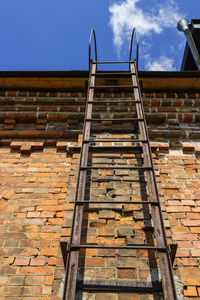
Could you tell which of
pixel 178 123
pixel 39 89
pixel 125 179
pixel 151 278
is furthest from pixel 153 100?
pixel 151 278

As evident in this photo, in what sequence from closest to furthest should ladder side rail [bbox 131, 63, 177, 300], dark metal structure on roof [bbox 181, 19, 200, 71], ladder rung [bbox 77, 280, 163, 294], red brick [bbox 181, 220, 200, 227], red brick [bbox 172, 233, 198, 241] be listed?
ladder side rail [bbox 131, 63, 177, 300], ladder rung [bbox 77, 280, 163, 294], red brick [bbox 172, 233, 198, 241], red brick [bbox 181, 220, 200, 227], dark metal structure on roof [bbox 181, 19, 200, 71]

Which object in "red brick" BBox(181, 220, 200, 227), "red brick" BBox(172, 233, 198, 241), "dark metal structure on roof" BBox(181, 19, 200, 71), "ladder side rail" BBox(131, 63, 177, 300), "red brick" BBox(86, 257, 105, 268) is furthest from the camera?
"dark metal structure on roof" BBox(181, 19, 200, 71)

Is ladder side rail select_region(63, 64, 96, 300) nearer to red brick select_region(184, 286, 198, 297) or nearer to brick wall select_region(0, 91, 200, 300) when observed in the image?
brick wall select_region(0, 91, 200, 300)

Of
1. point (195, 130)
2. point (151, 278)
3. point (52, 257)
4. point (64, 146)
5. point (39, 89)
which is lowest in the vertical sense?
point (151, 278)

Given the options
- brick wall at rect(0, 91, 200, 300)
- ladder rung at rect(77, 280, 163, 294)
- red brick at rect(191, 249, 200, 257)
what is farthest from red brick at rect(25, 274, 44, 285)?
red brick at rect(191, 249, 200, 257)

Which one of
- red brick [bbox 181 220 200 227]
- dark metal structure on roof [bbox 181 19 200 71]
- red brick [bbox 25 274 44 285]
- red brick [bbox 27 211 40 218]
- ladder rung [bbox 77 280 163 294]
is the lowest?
ladder rung [bbox 77 280 163 294]

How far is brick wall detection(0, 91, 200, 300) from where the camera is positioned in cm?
191

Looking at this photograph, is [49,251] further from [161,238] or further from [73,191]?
[161,238]

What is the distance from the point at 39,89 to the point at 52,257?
249 centimetres

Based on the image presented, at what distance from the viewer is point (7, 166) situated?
9.28ft

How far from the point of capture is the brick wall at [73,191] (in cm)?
191

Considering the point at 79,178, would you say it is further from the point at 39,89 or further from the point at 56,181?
the point at 39,89

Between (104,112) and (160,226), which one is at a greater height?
(104,112)

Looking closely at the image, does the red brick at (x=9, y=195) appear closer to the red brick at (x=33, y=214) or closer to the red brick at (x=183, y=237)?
the red brick at (x=33, y=214)
